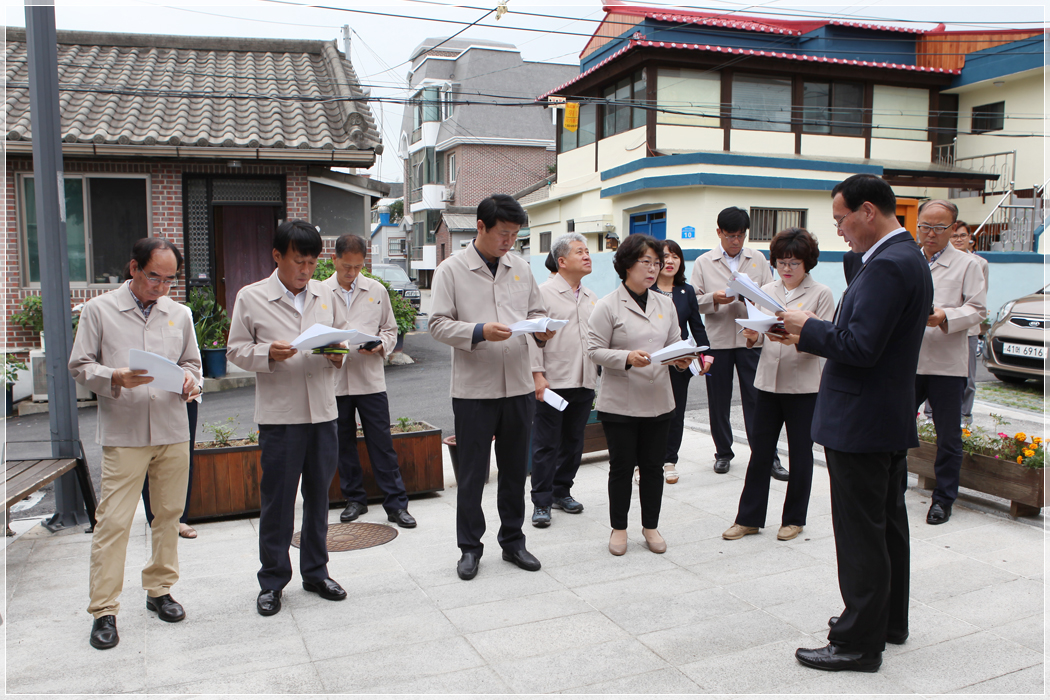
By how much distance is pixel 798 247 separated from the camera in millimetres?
4715

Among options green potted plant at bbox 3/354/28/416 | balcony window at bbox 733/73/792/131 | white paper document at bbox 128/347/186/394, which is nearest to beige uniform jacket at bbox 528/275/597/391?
white paper document at bbox 128/347/186/394

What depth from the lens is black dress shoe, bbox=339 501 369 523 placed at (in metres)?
5.22

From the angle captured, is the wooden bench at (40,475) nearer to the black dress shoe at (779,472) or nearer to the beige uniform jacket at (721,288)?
the beige uniform jacket at (721,288)

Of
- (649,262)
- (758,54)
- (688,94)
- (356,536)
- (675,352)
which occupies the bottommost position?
(356,536)

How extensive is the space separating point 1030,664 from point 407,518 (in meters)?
3.47

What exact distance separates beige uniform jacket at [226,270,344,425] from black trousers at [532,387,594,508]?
1777 mm

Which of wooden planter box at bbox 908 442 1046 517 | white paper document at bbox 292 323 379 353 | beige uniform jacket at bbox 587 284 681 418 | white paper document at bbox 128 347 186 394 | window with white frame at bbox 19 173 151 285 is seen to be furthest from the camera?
window with white frame at bbox 19 173 151 285

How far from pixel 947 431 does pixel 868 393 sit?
2.38m

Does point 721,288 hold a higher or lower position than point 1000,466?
higher

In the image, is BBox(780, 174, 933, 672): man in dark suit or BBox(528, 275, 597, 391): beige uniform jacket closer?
BBox(780, 174, 933, 672): man in dark suit

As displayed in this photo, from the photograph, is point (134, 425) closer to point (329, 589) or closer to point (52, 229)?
point (329, 589)

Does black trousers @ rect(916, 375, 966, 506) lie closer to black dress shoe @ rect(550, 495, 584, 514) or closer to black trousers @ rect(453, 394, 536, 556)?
black dress shoe @ rect(550, 495, 584, 514)

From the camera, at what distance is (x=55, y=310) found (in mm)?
4879

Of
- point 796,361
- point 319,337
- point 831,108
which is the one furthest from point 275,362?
point 831,108
